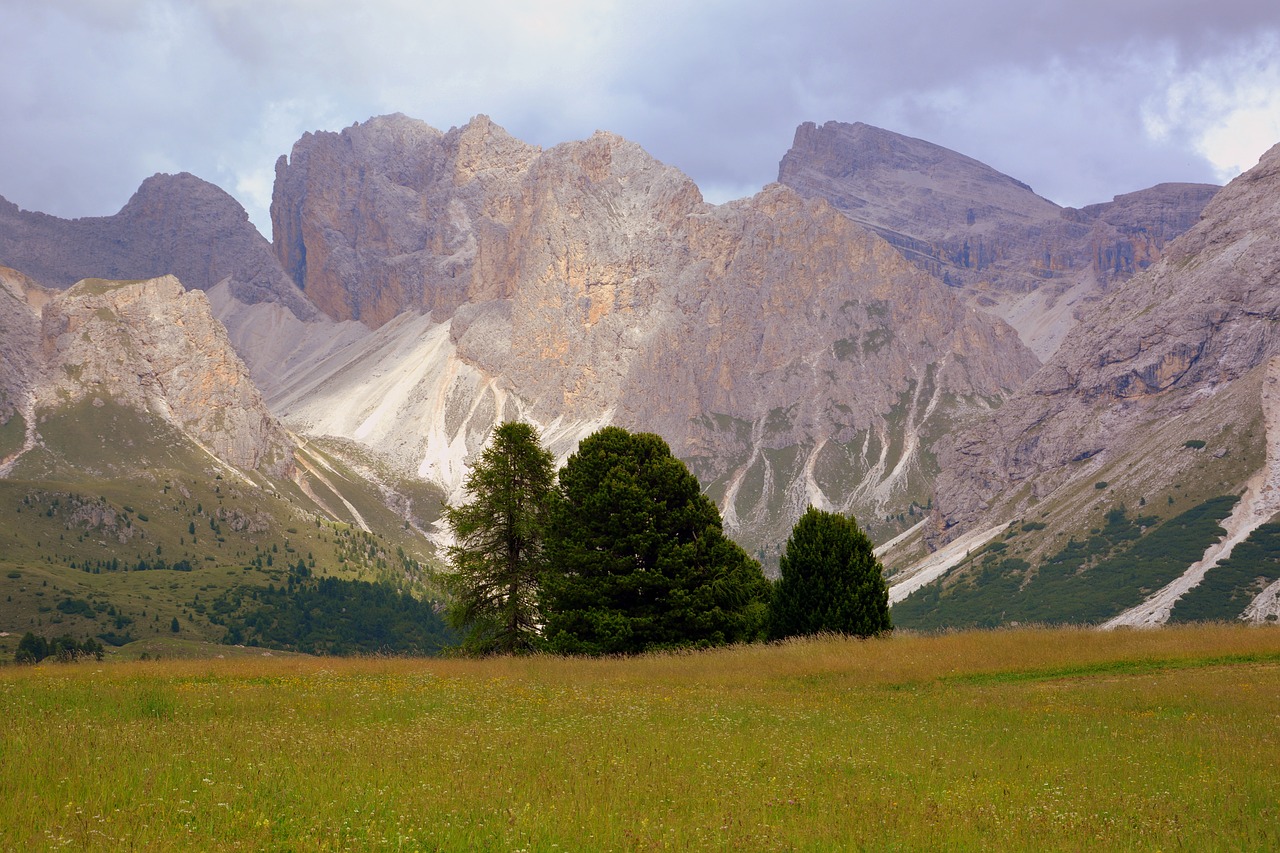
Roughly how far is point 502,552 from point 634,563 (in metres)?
7.71

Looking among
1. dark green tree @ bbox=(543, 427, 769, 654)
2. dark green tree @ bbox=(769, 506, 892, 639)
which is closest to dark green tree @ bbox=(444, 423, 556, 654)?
dark green tree @ bbox=(543, 427, 769, 654)

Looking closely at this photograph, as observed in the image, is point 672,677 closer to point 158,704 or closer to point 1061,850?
point 158,704

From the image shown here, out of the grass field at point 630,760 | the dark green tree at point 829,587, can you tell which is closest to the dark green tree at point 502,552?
the dark green tree at point 829,587

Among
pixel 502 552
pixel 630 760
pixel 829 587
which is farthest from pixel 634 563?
pixel 630 760

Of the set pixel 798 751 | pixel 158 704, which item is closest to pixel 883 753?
pixel 798 751

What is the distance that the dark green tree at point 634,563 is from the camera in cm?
4447

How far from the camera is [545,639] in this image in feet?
151

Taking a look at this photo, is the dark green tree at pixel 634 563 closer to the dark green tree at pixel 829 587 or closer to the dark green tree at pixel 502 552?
the dark green tree at pixel 829 587

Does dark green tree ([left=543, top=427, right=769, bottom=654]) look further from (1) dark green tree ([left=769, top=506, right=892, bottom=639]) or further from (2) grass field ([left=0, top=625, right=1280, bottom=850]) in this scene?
(2) grass field ([left=0, top=625, right=1280, bottom=850])

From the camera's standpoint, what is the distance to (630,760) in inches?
671

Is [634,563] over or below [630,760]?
over

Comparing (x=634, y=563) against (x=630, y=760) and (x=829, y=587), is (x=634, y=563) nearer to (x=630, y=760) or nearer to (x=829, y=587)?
(x=829, y=587)

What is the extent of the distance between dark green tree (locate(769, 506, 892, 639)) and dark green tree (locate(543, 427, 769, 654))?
1.67 meters

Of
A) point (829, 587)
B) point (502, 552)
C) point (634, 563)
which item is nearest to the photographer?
point (634, 563)
